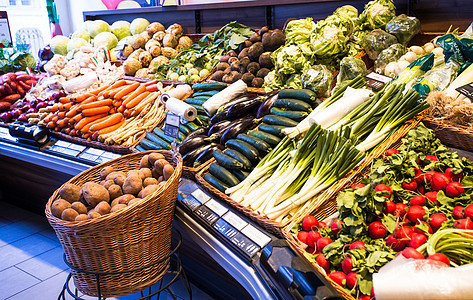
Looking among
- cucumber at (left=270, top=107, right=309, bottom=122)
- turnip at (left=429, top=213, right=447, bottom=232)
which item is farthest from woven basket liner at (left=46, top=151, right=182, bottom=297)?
turnip at (left=429, top=213, right=447, bottom=232)

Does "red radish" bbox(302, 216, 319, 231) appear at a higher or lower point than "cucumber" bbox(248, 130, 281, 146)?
lower

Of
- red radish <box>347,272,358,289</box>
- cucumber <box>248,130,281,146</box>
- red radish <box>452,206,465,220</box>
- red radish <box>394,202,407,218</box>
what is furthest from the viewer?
cucumber <box>248,130,281,146</box>

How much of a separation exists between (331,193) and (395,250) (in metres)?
0.51

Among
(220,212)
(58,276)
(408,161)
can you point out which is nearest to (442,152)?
(408,161)

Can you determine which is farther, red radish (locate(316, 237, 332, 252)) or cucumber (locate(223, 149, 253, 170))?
cucumber (locate(223, 149, 253, 170))

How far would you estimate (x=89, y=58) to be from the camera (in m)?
4.95

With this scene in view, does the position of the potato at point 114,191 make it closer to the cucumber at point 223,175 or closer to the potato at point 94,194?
the potato at point 94,194

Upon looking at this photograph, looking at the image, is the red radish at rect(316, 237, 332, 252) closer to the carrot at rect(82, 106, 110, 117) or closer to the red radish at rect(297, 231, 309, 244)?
the red radish at rect(297, 231, 309, 244)

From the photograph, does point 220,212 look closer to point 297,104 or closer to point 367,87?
point 297,104

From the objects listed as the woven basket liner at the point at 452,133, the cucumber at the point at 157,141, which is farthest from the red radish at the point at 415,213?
the cucumber at the point at 157,141

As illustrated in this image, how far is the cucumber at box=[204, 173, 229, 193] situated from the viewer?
229 centimetres

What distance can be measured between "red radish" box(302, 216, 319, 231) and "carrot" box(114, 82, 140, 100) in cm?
272

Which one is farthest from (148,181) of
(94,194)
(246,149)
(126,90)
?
(126,90)

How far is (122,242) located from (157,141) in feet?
4.87
